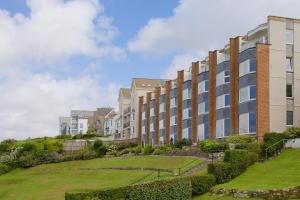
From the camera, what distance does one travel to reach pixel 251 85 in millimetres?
54594

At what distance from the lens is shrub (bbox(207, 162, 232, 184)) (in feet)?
118

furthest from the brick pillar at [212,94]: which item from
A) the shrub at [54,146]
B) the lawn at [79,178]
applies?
the shrub at [54,146]

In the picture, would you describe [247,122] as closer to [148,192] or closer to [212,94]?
[212,94]

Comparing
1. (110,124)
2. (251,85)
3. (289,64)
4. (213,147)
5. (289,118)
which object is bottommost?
(213,147)

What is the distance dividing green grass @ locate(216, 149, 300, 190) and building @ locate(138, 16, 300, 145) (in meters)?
13.0

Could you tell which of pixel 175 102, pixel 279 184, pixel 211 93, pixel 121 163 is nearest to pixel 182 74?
pixel 175 102

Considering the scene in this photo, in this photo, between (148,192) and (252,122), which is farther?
(252,122)

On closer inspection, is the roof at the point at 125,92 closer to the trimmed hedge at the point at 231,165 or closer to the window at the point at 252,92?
the window at the point at 252,92

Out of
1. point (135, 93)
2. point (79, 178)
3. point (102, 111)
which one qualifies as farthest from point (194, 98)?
point (102, 111)

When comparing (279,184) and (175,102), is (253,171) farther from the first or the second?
(175,102)

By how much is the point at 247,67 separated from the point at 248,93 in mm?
2927

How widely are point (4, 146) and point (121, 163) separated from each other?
3989 cm

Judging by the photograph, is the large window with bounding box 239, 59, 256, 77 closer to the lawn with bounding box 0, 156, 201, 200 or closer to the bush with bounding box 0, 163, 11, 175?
the lawn with bounding box 0, 156, 201, 200

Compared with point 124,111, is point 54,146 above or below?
below
